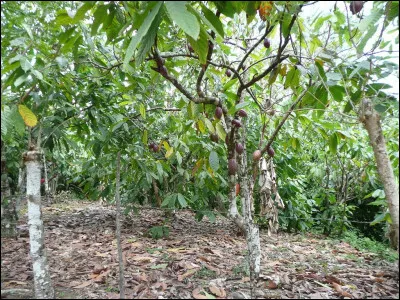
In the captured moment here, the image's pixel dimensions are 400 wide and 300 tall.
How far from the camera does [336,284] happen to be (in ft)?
5.96

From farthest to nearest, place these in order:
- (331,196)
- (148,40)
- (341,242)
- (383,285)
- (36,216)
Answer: (331,196) → (341,242) → (383,285) → (36,216) → (148,40)

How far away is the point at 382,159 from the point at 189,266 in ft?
4.46

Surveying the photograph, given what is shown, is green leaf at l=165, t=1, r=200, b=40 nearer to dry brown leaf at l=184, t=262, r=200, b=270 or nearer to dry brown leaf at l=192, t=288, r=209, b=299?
dry brown leaf at l=192, t=288, r=209, b=299

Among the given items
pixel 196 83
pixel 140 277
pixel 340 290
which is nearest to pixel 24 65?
pixel 196 83

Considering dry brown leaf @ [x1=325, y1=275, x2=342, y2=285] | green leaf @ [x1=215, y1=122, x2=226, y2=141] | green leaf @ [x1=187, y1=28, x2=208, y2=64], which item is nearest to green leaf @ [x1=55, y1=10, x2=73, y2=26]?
green leaf @ [x1=187, y1=28, x2=208, y2=64]

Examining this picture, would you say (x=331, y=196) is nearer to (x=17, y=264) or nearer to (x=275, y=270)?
(x=275, y=270)

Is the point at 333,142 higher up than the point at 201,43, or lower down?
lower down

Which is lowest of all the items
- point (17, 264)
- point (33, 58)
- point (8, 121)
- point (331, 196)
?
point (17, 264)

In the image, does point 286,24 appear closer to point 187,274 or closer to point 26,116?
point 26,116

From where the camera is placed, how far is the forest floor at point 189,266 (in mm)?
1710

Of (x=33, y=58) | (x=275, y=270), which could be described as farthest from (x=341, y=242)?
(x=33, y=58)

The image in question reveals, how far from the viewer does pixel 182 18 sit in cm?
98

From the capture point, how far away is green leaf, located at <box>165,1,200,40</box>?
0.98 m

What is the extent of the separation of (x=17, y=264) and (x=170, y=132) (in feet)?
5.30
